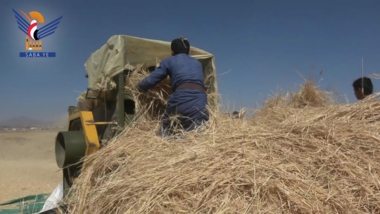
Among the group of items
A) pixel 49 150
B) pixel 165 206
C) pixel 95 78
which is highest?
pixel 95 78

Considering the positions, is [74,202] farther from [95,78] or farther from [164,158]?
[95,78]

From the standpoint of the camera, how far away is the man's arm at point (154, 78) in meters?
3.93

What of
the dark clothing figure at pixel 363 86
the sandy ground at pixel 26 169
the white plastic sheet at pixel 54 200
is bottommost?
the sandy ground at pixel 26 169

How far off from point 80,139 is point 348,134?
2612 mm

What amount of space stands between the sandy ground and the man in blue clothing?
135 cm

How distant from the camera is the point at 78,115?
437 centimetres

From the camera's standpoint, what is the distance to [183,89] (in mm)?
3922

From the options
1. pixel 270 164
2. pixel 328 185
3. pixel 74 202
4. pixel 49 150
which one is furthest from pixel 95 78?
pixel 49 150

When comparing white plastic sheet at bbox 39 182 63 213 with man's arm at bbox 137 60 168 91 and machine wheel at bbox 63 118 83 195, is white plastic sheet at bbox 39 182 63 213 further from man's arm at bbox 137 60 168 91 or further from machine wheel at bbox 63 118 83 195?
man's arm at bbox 137 60 168 91

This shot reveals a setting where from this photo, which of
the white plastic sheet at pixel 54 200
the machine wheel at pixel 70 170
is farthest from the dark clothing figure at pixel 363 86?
the white plastic sheet at pixel 54 200

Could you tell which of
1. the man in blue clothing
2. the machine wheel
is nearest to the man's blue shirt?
the man in blue clothing

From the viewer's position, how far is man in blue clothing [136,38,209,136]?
12.6ft

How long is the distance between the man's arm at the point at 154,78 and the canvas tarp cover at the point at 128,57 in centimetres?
36

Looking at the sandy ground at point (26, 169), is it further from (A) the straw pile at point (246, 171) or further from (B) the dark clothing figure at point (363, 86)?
(B) the dark clothing figure at point (363, 86)
